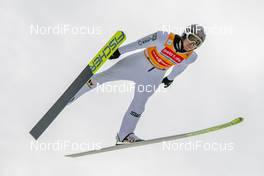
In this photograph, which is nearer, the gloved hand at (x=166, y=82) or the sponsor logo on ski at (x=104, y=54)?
the sponsor logo on ski at (x=104, y=54)

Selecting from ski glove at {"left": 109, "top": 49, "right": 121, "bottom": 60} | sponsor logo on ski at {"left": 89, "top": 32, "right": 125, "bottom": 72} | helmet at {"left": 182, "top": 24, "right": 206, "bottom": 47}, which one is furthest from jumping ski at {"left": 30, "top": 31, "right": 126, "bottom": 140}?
helmet at {"left": 182, "top": 24, "right": 206, "bottom": 47}

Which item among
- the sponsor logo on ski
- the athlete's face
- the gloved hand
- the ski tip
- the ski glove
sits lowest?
the ski tip

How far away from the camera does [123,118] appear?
10.7m

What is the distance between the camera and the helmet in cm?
991

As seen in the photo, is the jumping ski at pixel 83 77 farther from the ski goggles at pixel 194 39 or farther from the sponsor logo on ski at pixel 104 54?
the ski goggles at pixel 194 39

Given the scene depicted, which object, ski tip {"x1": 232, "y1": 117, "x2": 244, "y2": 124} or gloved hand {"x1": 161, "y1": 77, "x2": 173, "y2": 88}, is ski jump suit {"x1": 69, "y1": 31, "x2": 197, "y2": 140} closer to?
gloved hand {"x1": 161, "y1": 77, "x2": 173, "y2": 88}

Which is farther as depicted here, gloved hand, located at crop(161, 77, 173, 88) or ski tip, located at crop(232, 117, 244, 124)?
gloved hand, located at crop(161, 77, 173, 88)

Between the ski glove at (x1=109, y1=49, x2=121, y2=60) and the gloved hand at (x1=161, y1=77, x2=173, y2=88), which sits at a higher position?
the gloved hand at (x1=161, y1=77, x2=173, y2=88)

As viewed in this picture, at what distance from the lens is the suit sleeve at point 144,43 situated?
10.0m

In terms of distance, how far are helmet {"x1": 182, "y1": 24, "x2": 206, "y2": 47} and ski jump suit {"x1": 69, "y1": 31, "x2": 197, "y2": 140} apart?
268mm

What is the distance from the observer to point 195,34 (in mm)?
9898

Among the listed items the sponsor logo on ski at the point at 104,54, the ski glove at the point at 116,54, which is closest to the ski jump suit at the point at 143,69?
the ski glove at the point at 116,54

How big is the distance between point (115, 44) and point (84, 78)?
33.5 inches

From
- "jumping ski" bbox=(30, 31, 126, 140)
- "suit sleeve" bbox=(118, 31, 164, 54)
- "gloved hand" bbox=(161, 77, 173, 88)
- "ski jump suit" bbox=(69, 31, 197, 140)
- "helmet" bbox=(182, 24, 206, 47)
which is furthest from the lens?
"gloved hand" bbox=(161, 77, 173, 88)
